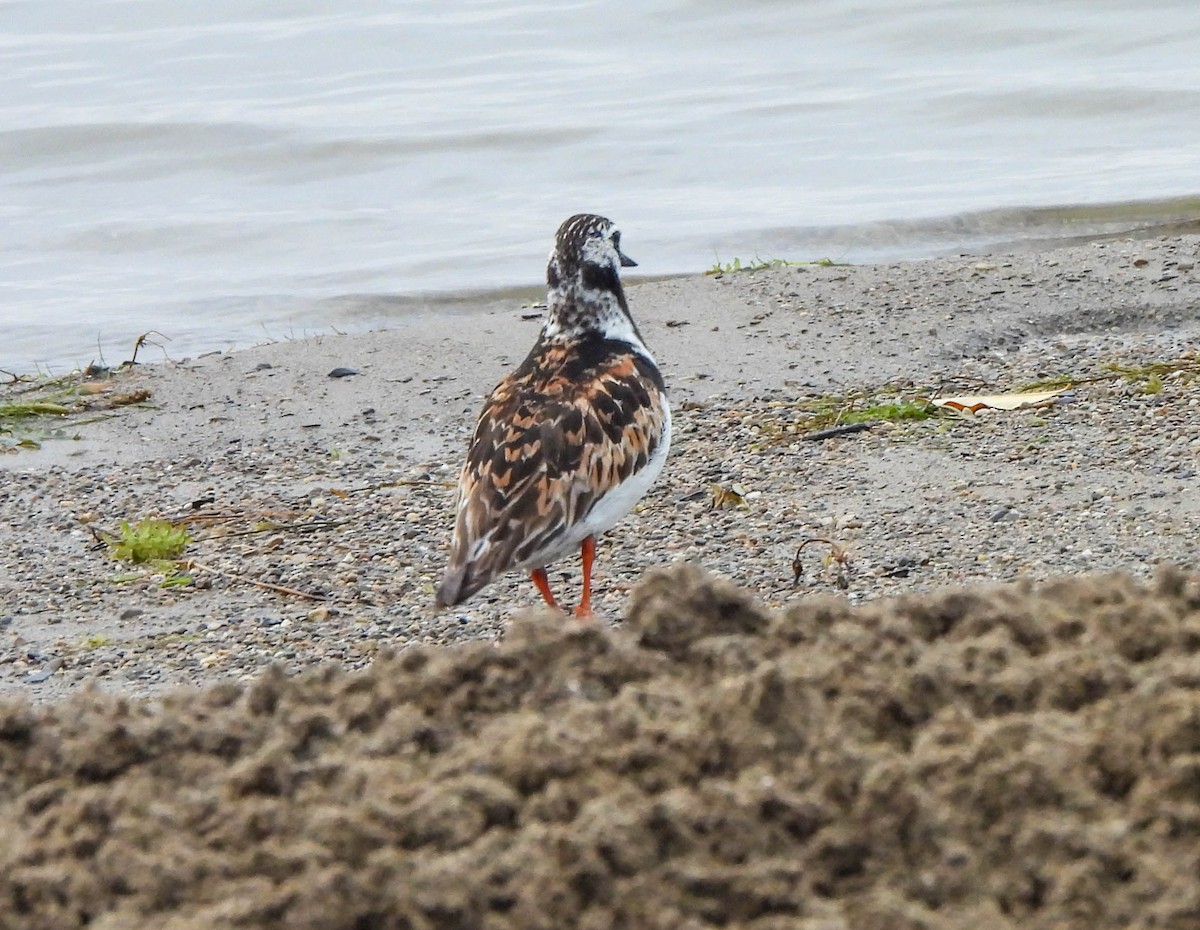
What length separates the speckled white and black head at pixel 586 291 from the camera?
20.4 feet

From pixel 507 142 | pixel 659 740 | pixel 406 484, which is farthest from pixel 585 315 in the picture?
pixel 507 142

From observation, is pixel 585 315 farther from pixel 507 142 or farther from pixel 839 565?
pixel 507 142

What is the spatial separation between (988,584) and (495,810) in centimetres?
→ 275

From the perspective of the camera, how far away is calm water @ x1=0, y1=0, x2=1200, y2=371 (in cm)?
1225

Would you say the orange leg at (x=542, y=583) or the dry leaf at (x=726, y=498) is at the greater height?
the dry leaf at (x=726, y=498)

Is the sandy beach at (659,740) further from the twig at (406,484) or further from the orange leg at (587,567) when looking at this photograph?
the twig at (406,484)

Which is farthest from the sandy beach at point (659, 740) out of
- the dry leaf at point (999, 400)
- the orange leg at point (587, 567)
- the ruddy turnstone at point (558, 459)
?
the dry leaf at point (999, 400)

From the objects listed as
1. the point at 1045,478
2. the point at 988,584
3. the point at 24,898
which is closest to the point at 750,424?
the point at 1045,478

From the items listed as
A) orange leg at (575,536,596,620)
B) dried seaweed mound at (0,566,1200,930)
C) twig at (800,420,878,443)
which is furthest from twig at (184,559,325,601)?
dried seaweed mound at (0,566,1200,930)

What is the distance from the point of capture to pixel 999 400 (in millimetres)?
7281

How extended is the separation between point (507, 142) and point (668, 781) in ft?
40.6

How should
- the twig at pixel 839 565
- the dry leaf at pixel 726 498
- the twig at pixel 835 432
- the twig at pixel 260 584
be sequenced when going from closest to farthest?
the twig at pixel 839 565
the twig at pixel 260 584
the dry leaf at pixel 726 498
the twig at pixel 835 432

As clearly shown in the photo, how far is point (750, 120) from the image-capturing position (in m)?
15.1

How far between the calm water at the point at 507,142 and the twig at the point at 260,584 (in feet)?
15.0
